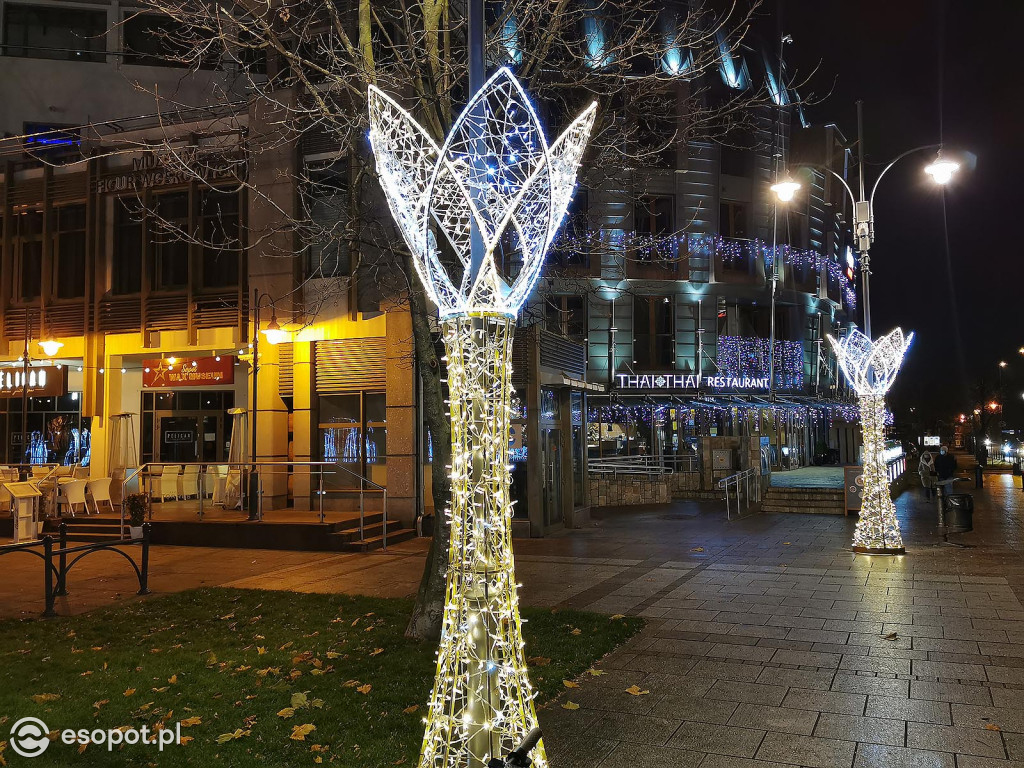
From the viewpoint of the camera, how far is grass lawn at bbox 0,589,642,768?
527 cm

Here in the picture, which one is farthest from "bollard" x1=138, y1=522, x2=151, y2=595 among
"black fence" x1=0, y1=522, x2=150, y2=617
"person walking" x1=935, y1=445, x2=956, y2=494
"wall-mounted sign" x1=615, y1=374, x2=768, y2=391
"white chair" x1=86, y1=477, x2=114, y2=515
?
"wall-mounted sign" x1=615, y1=374, x2=768, y2=391

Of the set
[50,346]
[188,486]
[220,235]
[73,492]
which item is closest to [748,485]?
[188,486]

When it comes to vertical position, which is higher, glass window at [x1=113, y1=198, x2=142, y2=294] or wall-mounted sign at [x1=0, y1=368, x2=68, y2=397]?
glass window at [x1=113, y1=198, x2=142, y2=294]

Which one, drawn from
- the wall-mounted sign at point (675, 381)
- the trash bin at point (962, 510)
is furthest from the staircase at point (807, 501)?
the wall-mounted sign at point (675, 381)

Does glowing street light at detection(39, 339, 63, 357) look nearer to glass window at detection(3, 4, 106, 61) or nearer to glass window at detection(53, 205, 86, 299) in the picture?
glass window at detection(53, 205, 86, 299)

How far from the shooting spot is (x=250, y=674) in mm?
6797

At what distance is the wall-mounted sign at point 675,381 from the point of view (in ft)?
98.7

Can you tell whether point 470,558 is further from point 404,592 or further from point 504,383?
point 404,592

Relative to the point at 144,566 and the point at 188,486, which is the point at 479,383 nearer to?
the point at 144,566

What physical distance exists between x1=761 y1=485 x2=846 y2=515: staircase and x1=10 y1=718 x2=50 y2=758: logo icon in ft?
59.8

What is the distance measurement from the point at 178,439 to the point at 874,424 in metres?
17.6

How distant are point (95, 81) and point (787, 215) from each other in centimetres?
2591

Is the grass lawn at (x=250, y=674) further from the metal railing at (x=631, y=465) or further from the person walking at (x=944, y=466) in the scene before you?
the metal railing at (x=631, y=465)

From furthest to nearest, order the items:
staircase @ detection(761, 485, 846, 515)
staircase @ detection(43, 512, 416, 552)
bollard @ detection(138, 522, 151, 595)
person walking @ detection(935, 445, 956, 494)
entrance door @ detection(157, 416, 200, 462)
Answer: entrance door @ detection(157, 416, 200, 462) < staircase @ detection(761, 485, 846, 515) < person walking @ detection(935, 445, 956, 494) < staircase @ detection(43, 512, 416, 552) < bollard @ detection(138, 522, 151, 595)
